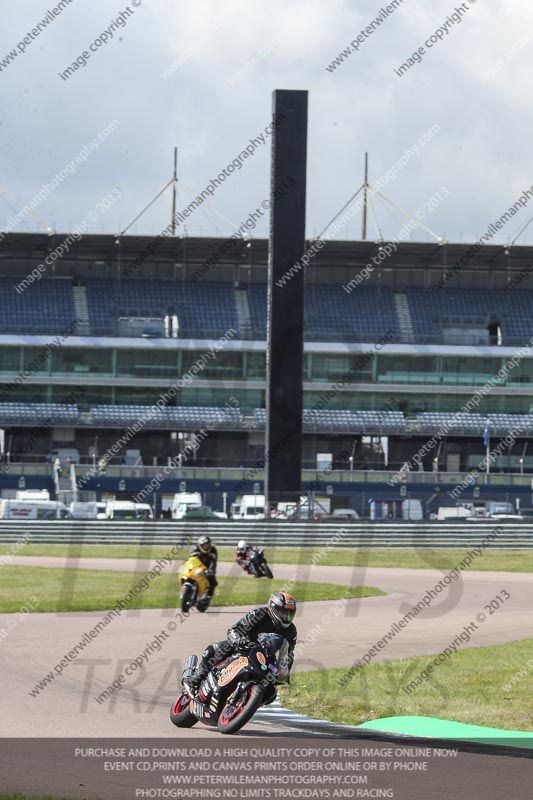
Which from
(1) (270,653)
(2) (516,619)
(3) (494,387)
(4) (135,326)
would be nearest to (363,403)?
(3) (494,387)

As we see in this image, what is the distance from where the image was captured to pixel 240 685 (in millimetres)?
10016

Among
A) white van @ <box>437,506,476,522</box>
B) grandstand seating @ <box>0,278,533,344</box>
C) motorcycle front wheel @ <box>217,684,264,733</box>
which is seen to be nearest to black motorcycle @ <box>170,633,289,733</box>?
motorcycle front wheel @ <box>217,684,264,733</box>

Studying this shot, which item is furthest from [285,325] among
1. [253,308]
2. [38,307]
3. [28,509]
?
[38,307]

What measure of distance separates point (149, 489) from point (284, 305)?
58.8 feet

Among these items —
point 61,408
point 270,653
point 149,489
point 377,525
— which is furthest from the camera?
point 61,408

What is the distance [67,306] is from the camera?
7206 cm

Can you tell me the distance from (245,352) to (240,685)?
200 ft

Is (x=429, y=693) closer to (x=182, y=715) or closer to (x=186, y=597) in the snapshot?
(x=182, y=715)

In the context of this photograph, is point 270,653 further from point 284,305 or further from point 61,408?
point 61,408

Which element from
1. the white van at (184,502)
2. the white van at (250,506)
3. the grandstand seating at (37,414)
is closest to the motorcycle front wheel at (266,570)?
the white van at (250,506)

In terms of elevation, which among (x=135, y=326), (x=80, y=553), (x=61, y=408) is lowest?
(x=80, y=553)

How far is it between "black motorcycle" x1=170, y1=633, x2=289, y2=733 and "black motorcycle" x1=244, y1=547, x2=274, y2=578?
17973 millimetres

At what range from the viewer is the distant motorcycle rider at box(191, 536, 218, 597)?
68.2 ft

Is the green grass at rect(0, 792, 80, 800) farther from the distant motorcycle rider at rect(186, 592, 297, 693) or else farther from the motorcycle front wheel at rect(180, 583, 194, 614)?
the motorcycle front wheel at rect(180, 583, 194, 614)
